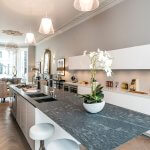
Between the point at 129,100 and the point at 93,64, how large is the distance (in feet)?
5.93

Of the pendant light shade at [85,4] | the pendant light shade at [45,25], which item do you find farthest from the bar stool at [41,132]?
the pendant light shade at [45,25]

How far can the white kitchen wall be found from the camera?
3338 millimetres

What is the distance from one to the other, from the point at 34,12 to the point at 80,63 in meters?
2.23

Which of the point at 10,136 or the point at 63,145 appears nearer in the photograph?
the point at 63,145

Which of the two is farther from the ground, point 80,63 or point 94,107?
point 80,63

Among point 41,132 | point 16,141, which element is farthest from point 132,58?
point 16,141

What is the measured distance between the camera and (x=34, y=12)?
4.77 metres

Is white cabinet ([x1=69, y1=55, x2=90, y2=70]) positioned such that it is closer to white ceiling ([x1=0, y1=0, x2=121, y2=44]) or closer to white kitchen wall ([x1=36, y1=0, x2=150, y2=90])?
white kitchen wall ([x1=36, y1=0, x2=150, y2=90])

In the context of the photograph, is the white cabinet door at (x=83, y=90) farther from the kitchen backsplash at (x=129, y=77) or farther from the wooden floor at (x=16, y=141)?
the wooden floor at (x=16, y=141)

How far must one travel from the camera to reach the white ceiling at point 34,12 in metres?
4.15

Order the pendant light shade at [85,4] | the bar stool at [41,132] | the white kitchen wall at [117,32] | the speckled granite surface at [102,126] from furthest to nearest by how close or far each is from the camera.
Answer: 1. the white kitchen wall at [117,32]
2. the pendant light shade at [85,4]
3. the bar stool at [41,132]
4. the speckled granite surface at [102,126]

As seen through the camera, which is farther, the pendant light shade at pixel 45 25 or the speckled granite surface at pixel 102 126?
the pendant light shade at pixel 45 25

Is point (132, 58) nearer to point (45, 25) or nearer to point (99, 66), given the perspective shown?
point (99, 66)

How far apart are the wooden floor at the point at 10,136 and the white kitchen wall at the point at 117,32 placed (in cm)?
270
